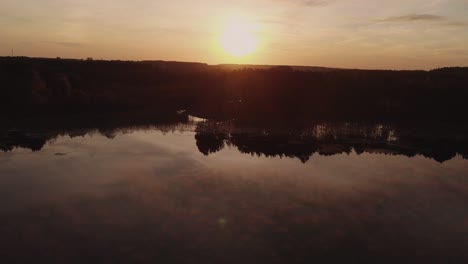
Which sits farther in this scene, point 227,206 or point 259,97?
point 259,97

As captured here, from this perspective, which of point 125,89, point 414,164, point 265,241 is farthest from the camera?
point 125,89

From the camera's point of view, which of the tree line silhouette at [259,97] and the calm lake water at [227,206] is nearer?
the calm lake water at [227,206]

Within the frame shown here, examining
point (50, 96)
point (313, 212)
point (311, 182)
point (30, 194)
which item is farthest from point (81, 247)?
point (50, 96)

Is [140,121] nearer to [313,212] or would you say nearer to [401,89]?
[313,212]

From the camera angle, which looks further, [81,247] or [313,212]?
[313,212]

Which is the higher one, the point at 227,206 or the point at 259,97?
the point at 259,97
